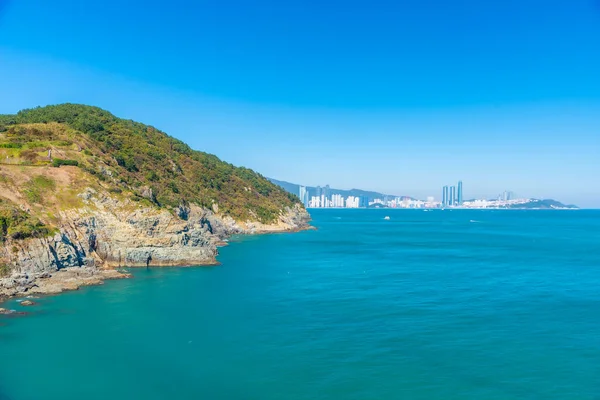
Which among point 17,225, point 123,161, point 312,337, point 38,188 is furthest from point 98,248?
point 312,337

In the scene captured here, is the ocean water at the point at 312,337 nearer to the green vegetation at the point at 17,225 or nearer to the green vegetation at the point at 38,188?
the green vegetation at the point at 17,225

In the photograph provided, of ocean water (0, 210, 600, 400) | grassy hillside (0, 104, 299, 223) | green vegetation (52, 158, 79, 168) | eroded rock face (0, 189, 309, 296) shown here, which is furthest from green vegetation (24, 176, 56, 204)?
ocean water (0, 210, 600, 400)

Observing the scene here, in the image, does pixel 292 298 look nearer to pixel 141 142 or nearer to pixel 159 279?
pixel 159 279

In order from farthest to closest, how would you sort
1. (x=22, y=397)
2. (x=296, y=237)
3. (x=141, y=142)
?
(x=296, y=237) < (x=141, y=142) < (x=22, y=397)

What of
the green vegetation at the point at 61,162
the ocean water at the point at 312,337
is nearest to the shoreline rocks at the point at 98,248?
the ocean water at the point at 312,337

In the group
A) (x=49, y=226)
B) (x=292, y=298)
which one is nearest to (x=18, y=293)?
(x=49, y=226)

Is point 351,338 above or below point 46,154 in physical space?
below

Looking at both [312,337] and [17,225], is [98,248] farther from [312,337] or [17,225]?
[312,337]
